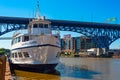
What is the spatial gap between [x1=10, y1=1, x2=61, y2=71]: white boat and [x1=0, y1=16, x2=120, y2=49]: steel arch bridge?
40478mm

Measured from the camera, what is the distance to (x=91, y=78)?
2584 cm

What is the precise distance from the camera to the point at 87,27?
9056cm

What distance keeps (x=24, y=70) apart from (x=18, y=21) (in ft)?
140

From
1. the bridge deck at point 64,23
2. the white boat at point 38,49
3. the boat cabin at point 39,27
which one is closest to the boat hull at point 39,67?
the white boat at point 38,49

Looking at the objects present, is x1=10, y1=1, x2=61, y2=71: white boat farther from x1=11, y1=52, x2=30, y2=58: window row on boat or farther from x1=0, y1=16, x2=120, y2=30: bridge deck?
x1=0, y1=16, x2=120, y2=30: bridge deck

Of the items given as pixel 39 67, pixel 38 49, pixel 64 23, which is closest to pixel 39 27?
pixel 38 49

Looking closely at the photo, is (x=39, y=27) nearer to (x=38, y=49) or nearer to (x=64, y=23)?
(x=38, y=49)

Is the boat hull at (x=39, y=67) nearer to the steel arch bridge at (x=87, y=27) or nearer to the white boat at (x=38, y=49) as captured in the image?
the white boat at (x=38, y=49)

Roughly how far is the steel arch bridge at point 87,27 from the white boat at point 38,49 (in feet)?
133

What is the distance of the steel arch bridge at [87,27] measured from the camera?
72062 millimetres

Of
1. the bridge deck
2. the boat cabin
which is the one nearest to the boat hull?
the boat cabin

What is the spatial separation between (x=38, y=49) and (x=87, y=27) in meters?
62.7

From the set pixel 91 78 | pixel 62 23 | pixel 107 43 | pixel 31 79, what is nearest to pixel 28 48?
pixel 31 79

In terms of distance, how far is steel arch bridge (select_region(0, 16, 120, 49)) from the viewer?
72062mm
